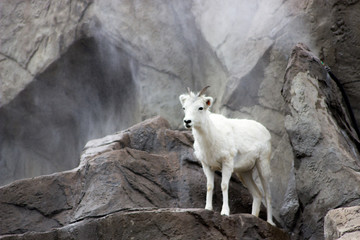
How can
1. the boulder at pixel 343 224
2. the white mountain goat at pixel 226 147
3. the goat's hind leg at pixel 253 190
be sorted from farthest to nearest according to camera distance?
the goat's hind leg at pixel 253 190, the white mountain goat at pixel 226 147, the boulder at pixel 343 224

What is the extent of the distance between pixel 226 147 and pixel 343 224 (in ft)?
9.33

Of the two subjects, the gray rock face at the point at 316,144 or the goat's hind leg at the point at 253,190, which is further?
the goat's hind leg at the point at 253,190

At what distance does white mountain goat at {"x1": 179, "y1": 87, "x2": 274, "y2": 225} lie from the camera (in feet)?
30.8

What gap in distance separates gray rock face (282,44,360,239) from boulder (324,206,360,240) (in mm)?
1847

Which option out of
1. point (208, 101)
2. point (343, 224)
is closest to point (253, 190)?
point (208, 101)

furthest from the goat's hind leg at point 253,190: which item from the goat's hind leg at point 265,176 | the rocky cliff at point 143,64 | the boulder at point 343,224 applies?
the boulder at point 343,224

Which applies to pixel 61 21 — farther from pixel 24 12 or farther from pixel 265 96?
pixel 265 96

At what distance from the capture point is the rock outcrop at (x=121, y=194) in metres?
8.83

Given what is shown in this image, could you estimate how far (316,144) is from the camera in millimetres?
9766

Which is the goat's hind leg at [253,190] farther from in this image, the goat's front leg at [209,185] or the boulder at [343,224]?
the boulder at [343,224]

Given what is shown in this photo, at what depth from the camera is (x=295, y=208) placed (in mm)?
10781

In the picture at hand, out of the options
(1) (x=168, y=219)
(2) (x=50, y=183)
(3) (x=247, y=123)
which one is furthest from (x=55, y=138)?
(1) (x=168, y=219)

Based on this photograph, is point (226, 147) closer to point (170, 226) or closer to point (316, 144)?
point (316, 144)

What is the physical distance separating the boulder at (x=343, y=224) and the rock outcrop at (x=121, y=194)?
165 centimetres
